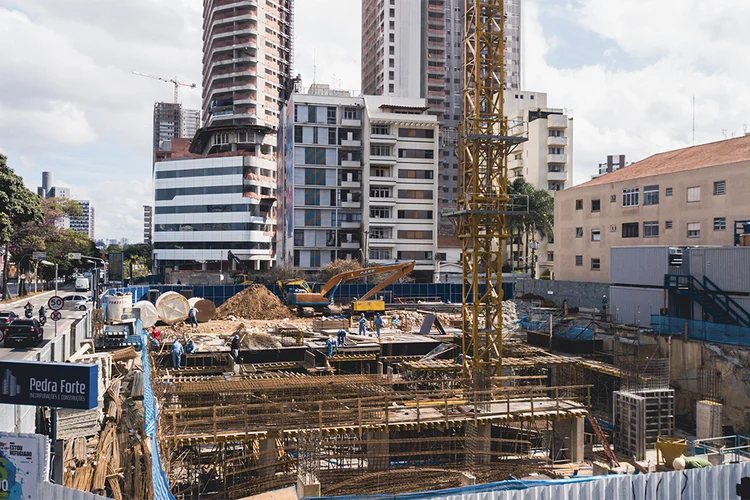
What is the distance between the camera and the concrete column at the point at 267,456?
21.1 meters

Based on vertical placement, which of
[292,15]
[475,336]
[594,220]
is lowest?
[475,336]

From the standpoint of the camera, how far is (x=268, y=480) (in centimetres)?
2069

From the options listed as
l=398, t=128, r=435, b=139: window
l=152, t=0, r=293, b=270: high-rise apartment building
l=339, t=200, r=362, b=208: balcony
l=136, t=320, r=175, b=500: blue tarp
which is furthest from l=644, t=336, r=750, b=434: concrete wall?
l=152, t=0, r=293, b=270: high-rise apartment building

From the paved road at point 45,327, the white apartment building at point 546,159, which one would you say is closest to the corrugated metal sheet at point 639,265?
the paved road at point 45,327

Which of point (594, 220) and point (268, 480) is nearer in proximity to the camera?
A: point (268, 480)

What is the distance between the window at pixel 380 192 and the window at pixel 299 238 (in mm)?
10630

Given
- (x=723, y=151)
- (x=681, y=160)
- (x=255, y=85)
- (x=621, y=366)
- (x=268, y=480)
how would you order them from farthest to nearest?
(x=255, y=85) < (x=681, y=160) < (x=723, y=151) < (x=621, y=366) < (x=268, y=480)

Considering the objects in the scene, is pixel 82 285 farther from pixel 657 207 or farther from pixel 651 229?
pixel 657 207

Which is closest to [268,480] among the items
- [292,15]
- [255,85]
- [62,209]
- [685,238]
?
[685,238]

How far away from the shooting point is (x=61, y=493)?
976cm

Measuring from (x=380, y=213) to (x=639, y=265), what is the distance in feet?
146

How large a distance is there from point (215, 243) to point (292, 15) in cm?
5081

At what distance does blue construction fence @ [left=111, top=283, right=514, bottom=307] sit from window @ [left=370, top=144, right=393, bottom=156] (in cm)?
2102

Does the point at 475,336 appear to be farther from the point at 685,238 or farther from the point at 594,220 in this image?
the point at 594,220
